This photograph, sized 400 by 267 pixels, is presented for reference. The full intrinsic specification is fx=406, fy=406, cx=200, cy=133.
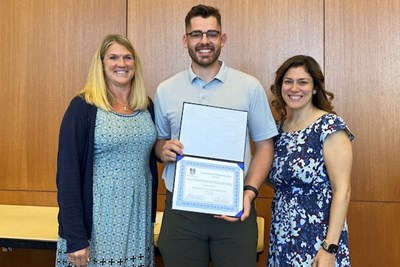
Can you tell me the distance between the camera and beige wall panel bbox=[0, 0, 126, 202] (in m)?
2.99

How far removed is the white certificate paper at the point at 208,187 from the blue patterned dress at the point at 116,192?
248 mm

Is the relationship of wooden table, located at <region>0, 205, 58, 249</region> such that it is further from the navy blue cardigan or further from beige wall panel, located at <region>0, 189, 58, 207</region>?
the navy blue cardigan

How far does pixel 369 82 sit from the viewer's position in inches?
109

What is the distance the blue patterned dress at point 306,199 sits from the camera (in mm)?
1743

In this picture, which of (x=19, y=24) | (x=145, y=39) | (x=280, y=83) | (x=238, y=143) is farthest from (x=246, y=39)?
(x=19, y=24)

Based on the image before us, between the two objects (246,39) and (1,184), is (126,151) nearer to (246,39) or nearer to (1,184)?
(246,39)

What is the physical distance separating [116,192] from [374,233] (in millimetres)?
1927

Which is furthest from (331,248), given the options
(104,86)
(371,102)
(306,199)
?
(371,102)

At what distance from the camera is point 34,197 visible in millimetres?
3074

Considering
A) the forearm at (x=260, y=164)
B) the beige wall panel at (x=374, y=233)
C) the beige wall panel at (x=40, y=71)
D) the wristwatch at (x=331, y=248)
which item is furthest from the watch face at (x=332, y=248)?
the beige wall panel at (x=40, y=71)

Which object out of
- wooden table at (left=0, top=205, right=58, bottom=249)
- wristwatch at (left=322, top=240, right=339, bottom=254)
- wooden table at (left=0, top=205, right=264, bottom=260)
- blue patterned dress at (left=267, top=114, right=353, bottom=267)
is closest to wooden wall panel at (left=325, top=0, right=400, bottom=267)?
wooden table at (left=0, top=205, right=264, bottom=260)

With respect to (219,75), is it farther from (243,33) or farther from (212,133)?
(243,33)

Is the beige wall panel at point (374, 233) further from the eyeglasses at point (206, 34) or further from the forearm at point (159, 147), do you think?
the eyeglasses at point (206, 34)

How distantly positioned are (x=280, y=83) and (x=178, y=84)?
0.50 meters
